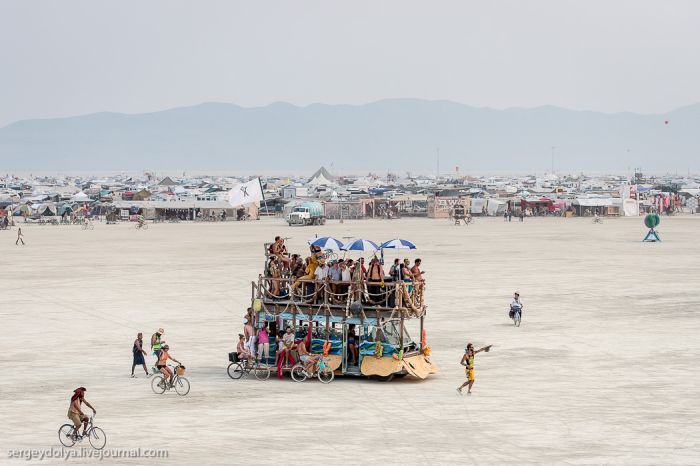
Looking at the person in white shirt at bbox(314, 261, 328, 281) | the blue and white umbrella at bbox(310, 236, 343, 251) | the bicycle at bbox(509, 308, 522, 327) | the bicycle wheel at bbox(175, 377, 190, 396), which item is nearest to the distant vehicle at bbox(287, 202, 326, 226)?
the bicycle at bbox(509, 308, 522, 327)

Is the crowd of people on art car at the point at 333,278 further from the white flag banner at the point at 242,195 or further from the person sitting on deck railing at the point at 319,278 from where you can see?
the white flag banner at the point at 242,195

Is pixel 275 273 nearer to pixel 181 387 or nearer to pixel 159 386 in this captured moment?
pixel 181 387

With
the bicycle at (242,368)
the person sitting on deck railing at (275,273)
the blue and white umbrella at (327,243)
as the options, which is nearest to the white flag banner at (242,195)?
the blue and white umbrella at (327,243)

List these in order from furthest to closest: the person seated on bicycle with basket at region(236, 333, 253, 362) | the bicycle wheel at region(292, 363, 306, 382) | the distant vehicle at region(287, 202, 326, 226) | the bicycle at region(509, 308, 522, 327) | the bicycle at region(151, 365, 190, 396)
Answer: the distant vehicle at region(287, 202, 326, 226), the bicycle at region(509, 308, 522, 327), the person seated on bicycle with basket at region(236, 333, 253, 362), the bicycle wheel at region(292, 363, 306, 382), the bicycle at region(151, 365, 190, 396)

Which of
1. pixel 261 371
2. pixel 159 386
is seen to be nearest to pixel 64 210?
pixel 261 371

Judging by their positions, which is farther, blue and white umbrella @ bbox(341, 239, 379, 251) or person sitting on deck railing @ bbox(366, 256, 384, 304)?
blue and white umbrella @ bbox(341, 239, 379, 251)

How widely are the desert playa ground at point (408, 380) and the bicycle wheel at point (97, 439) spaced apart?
0.22m

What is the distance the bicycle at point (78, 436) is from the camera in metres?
22.0

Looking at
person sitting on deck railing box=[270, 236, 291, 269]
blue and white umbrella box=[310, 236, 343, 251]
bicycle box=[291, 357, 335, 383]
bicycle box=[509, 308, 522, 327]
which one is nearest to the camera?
bicycle box=[291, 357, 335, 383]

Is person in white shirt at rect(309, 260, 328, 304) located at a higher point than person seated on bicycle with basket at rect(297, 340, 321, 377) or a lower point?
higher

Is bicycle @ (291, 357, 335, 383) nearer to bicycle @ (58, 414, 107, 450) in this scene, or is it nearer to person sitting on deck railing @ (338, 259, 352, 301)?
person sitting on deck railing @ (338, 259, 352, 301)

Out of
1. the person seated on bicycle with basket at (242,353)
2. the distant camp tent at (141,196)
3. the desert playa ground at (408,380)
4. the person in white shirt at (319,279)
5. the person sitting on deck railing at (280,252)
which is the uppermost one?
the distant camp tent at (141,196)

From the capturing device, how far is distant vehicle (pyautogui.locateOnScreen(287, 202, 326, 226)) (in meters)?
113

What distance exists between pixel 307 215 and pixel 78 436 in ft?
302
